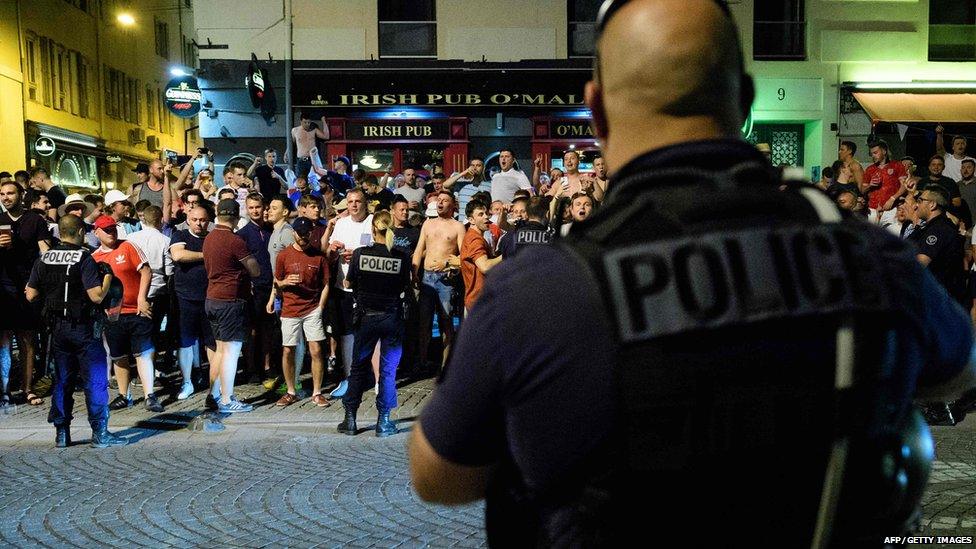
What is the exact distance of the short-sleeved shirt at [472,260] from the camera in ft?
33.0

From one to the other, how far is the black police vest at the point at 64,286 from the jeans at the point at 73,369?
0.30 ft

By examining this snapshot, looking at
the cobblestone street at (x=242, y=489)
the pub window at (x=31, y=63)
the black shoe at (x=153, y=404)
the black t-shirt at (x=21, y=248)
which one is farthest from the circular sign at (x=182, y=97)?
the cobblestone street at (x=242, y=489)

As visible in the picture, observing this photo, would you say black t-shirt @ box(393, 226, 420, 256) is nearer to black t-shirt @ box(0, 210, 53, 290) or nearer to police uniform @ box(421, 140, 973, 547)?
black t-shirt @ box(0, 210, 53, 290)

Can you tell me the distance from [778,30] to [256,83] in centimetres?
1199

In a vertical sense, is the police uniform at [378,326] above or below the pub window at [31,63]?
below

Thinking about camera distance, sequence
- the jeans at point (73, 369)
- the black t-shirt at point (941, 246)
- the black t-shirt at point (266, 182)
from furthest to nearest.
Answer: the black t-shirt at point (266, 182) → the black t-shirt at point (941, 246) → the jeans at point (73, 369)

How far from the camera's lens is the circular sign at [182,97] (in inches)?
819

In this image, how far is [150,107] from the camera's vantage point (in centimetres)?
4231

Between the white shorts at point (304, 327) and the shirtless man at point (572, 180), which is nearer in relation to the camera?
the white shorts at point (304, 327)

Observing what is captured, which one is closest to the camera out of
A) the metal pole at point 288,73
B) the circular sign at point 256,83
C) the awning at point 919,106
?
the awning at point 919,106

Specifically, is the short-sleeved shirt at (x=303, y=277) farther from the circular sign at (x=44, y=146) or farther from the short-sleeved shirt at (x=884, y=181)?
the circular sign at (x=44, y=146)

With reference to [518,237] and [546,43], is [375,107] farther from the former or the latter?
[518,237]

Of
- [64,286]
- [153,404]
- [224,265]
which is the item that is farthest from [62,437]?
→ [224,265]

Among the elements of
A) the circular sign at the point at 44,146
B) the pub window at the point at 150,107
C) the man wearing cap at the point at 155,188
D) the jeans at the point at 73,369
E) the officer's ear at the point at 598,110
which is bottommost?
the jeans at the point at 73,369
